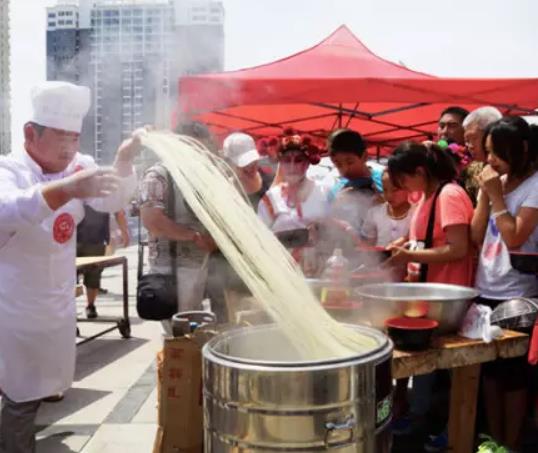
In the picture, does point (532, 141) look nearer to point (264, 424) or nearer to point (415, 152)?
point (415, 152)

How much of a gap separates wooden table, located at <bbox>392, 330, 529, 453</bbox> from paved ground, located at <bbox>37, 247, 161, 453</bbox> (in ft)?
5.63

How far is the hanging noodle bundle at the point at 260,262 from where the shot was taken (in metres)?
1.88

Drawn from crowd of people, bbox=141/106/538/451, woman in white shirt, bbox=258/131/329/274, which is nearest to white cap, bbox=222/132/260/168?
crowd of people, bbox=141/106/538/451

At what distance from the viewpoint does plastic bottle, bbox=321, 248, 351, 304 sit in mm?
2508

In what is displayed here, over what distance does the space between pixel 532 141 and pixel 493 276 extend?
0.66m

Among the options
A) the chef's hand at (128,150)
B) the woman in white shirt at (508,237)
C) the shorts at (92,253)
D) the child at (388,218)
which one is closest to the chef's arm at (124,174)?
the chef's hand at (128,150)

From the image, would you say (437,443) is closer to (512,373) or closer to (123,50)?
(512,373)

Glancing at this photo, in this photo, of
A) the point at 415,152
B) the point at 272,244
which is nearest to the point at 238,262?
the point at 272,244

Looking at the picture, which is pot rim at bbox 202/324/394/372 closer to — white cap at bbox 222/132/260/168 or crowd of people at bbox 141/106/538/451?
crowd of people at bbox 141/106/538/451

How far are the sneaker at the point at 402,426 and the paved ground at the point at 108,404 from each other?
1406 mm

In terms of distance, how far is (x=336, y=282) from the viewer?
2756 millimetres

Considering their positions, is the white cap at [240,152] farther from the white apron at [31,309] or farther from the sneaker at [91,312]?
the sneaker at [91,312]

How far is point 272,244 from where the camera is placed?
80.3 inches

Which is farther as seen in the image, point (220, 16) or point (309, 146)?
point (309, 146)
